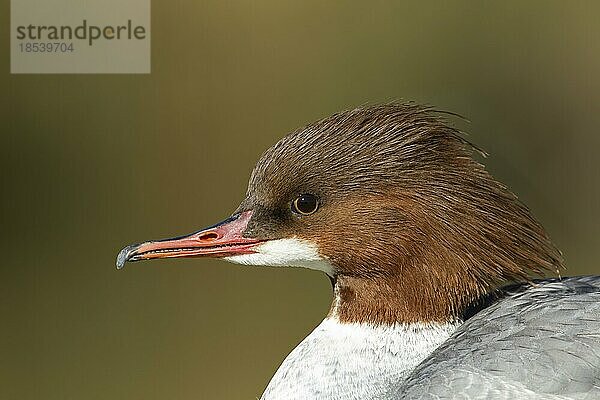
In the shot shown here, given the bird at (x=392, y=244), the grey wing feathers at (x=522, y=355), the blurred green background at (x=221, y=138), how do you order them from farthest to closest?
the blurred green background at (x=221, y=138) < the bird at (x=392, y=244) < the grey wing feathers at (x=522, y=355)

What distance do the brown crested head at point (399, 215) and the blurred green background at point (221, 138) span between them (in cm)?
226

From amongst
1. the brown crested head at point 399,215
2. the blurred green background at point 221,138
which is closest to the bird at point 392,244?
the brown crested head at point 399,215

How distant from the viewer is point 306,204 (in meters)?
2.09

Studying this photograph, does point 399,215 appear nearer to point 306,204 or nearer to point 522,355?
point 306,204

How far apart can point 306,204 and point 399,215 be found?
193 mm

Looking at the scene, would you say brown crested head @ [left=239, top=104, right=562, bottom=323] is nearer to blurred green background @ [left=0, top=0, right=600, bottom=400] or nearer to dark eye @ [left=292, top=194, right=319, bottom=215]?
dark eye @ [left=292, top=194, right=319, bottom=215]

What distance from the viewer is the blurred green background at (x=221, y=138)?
4.42 m

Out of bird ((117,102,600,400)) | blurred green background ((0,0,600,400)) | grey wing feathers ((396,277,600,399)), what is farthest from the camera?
blurred green background ((0,0,600,400))

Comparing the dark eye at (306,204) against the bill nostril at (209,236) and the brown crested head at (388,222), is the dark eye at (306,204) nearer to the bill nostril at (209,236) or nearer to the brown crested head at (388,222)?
the brown crested head at (388,222)

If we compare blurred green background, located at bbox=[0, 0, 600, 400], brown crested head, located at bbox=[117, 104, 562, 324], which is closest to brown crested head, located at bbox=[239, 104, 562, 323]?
brown crested head, located at bbox=[117, 104, 562, 324]

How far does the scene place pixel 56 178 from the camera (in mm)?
4605

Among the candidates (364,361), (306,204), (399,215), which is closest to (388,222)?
(399,215)

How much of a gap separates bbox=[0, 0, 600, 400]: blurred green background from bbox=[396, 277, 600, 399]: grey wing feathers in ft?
7.63

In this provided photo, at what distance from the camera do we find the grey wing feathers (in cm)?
186
